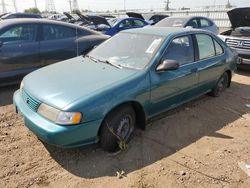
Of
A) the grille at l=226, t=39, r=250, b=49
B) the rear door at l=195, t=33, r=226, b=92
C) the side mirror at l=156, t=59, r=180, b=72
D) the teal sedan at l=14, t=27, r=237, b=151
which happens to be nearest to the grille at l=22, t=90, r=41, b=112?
the teal sedan at l=14, t=27, r=237, b=151

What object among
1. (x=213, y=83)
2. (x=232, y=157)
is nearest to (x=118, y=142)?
(x=232, y=157)

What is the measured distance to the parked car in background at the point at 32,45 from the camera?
18.3 ft

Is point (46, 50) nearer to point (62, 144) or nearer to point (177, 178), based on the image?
point (62, 144)

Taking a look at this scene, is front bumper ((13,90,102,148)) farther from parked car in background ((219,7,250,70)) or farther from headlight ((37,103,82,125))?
parked car in background ((219,7,250,70))

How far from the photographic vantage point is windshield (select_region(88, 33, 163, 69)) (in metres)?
3.96

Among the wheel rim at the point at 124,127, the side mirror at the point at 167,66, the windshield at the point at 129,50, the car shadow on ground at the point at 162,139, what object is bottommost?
the car shadow on ground at the point at 162,139

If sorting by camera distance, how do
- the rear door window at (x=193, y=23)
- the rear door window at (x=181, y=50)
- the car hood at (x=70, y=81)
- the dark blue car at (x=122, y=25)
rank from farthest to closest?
the dark blue car at (x=122, y=25), the rear door window at (x=193, y=23), the rear door window at (x=181, y=50), the car hood at (x=70, y=81)

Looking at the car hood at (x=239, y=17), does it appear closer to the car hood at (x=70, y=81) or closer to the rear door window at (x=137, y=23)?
the rear door window at (x=137, y=23)

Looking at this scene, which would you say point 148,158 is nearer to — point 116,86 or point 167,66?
point 116,86

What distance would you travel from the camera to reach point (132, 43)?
436 centimetres

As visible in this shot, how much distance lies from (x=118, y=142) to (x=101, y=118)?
529mm

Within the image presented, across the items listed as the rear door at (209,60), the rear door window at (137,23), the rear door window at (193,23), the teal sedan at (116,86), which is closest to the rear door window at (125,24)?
the rear door window at (137,23)

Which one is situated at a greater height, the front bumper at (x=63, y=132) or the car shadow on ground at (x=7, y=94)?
the front bumper at (x=63, y=132)

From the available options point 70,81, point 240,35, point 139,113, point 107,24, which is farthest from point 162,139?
point 107,24
